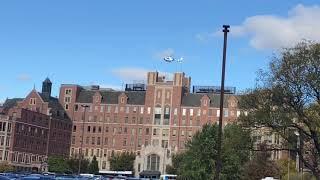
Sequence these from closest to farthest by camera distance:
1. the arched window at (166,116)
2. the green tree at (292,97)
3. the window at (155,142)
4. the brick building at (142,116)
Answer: the green tree at (292,97) → the brick building at (142,116) → the window at (155,142) → the arched window at (166,116)

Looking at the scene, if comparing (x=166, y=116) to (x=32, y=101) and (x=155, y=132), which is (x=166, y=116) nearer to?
(x=155, y=132)

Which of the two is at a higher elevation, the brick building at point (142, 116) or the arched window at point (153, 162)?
the brick building at point (142, 116)

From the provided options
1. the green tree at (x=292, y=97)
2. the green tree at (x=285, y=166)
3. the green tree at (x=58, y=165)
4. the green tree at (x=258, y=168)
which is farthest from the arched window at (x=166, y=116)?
the green tree at (x=292, y=97)

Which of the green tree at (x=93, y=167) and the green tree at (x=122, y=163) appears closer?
the green tree at (x=93, y=167)

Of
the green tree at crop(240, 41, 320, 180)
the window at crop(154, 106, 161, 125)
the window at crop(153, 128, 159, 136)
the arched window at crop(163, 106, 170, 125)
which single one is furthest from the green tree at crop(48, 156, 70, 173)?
the green tree at crop(240, 41, 320, 180)

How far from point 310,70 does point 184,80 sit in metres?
138

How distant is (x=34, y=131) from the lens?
15800 centimetres

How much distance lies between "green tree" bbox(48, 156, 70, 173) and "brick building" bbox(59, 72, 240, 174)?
27883mm

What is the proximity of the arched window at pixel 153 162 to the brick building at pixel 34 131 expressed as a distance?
1022 inches

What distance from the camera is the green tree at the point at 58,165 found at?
480ft

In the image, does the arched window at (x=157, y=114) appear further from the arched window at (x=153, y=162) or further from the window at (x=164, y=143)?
the arched window at (x=153, y=162)

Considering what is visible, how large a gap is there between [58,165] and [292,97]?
10800 centimetres

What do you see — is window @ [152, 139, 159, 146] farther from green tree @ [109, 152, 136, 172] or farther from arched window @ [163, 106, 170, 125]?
green tree @ [109, 152, 136, 172]

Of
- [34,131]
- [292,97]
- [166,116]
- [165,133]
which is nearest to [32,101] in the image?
[34,131]
